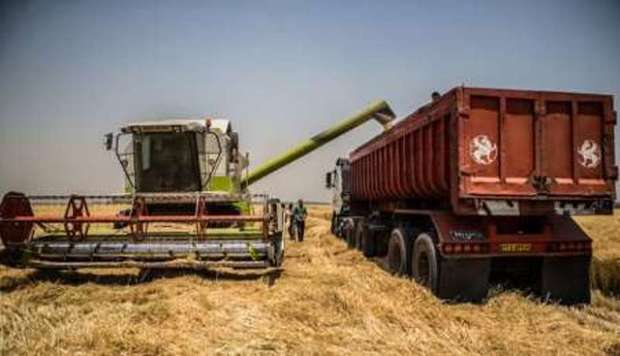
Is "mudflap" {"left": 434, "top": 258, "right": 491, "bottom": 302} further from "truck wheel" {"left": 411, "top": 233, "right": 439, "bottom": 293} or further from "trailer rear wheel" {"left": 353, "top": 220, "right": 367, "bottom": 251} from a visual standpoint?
"trailer rear wheel" {"left": 353, "top": 220, "right": 367, "bottom": 251}

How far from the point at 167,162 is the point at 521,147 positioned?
6993 millimetres

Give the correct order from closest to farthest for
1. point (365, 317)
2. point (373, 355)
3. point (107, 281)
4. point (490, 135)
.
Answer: point (373, 355)
point (365, 317)
point (490, 135)
point (107, 281)

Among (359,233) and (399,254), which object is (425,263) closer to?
(399,254)

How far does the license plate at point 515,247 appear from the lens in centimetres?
642

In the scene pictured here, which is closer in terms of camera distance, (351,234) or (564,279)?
(564,279)

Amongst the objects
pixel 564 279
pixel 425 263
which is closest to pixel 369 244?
pixel 425 263

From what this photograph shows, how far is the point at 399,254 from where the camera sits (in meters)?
8.63

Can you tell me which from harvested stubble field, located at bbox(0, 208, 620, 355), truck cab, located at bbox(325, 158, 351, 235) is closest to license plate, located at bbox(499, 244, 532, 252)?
harvested stubble field, located at bbox(0, 208, 620, 355)

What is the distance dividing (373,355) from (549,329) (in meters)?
2.33

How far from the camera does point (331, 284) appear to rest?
6730 millimetres

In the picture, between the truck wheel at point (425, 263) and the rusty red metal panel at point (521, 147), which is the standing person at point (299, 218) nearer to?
the truck wheel at point (425, 263)

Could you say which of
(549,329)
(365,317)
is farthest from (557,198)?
(365,317)

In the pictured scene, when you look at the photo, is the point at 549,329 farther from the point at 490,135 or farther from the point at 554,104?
the point at 554,104

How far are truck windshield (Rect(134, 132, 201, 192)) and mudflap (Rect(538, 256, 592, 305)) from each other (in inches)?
264
